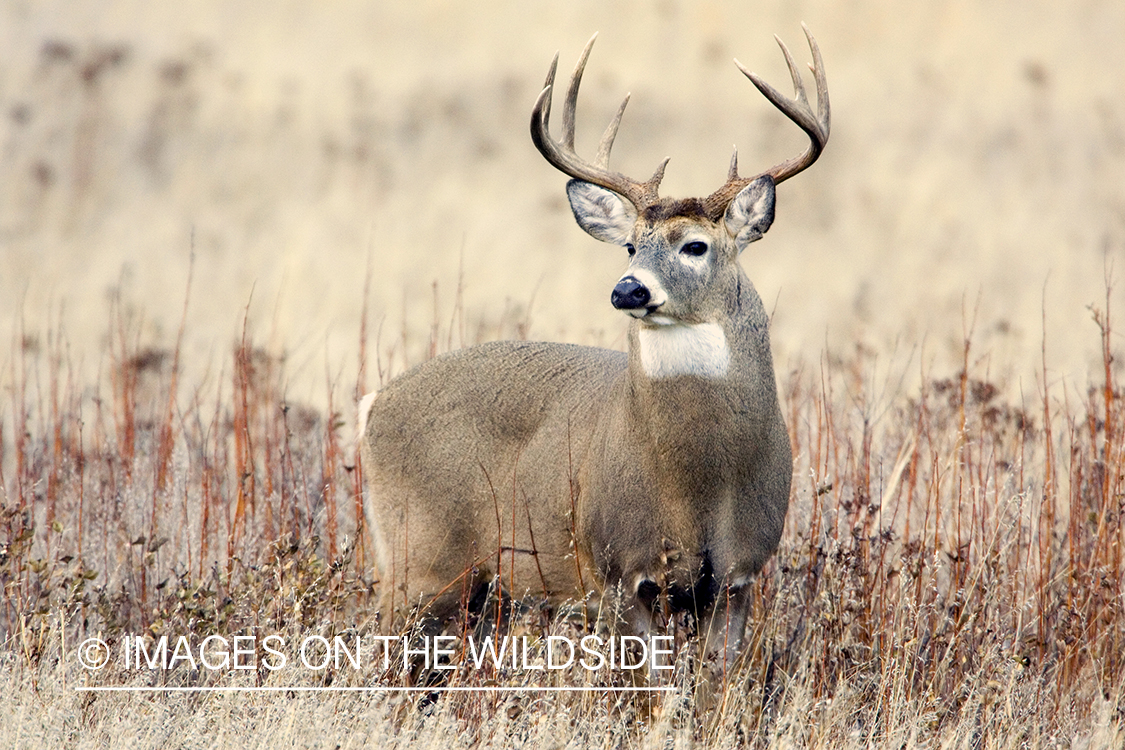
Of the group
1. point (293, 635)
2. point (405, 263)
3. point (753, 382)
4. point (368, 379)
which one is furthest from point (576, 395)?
point (405, 263)

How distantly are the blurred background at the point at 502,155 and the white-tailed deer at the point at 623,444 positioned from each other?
8800 mm

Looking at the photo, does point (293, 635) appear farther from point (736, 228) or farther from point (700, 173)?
point (700, 173)

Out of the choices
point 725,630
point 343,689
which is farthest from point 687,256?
point 343,689

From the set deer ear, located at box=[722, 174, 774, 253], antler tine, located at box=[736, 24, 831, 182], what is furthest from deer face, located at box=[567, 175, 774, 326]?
antler tine, located at box=[736, 24, 831, 182]

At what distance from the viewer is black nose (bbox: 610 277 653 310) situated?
4.07 meters

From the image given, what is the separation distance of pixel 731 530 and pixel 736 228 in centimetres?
96

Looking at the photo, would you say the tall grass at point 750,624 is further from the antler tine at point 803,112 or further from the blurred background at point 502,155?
the blurred background at point 502,155

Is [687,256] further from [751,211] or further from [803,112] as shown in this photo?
[803,112]

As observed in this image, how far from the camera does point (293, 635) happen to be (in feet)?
14.5

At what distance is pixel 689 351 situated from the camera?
4305 millimetres

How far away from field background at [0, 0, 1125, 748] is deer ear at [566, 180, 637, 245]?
1.09m

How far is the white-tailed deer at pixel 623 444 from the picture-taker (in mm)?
4285

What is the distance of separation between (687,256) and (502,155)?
14.7 meters

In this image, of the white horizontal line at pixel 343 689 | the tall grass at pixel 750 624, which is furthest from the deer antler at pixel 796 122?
the white horizontal line at pixel 343 689
